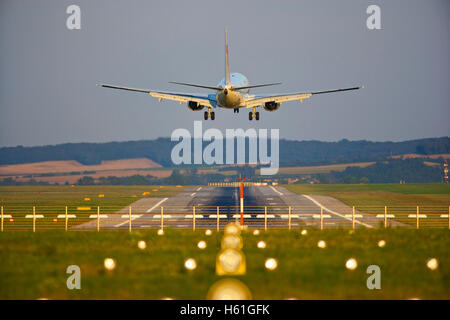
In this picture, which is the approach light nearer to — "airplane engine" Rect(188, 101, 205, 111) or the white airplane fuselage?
the white airplane fuselage

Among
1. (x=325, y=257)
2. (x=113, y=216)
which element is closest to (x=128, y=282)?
(x=325, y=257)

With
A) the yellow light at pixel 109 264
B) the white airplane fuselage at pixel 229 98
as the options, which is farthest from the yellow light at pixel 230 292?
the white airplane fuselage at pixel 229 98

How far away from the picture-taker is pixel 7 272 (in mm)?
22984

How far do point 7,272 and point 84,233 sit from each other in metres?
14.9

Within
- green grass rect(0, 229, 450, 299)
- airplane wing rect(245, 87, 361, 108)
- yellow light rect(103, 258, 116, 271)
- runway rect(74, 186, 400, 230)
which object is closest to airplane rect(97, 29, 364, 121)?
airplane wing rect(245, 87, 361, 108)

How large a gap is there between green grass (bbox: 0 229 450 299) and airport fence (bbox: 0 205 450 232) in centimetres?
917

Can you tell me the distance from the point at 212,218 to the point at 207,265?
119ft

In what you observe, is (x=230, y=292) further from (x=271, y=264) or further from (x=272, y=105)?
(x=272, y=105)

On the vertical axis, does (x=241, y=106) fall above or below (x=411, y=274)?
above

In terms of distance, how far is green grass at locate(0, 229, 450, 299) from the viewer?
768 inches

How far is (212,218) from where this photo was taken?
199 ft

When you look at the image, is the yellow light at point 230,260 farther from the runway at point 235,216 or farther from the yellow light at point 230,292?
the runway at point 235,216
